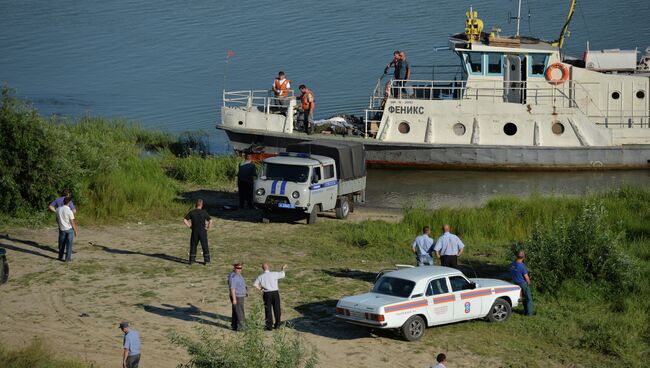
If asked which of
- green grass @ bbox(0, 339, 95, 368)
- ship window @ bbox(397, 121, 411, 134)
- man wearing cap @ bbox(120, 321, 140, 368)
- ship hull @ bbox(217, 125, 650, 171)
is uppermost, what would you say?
ship window @ bbox(397, 121, 411, 134)

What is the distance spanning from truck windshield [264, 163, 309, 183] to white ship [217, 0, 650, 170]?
8726mm

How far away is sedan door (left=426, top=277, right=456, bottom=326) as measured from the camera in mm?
16641

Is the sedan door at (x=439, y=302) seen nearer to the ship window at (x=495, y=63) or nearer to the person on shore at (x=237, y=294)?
the person on shore at (x=237, y=294)

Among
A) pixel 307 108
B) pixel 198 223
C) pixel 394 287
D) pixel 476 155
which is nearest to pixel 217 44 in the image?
pixel 307 108

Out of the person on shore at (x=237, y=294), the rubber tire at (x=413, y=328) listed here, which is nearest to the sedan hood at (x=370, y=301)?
the rubber tire at (x=413, y=328)

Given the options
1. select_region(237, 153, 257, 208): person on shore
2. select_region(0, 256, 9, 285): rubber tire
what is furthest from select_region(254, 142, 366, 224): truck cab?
select_region(0, 256, 9, 285): rubber tire

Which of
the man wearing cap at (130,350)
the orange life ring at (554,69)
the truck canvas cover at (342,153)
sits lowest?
the man wearing cap at (130,350)

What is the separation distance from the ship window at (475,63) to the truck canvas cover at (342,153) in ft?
29.5

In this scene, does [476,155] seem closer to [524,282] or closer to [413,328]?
[524,282]

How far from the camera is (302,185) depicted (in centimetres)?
2512

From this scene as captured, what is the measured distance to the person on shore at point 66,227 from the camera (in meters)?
20.8

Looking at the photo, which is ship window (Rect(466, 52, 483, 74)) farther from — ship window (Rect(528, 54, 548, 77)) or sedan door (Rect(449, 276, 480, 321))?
sedan door (Rect(449, 276, 480, 321))

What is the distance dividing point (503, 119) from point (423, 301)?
62.1 ft

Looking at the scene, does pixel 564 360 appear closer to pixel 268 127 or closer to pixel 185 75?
pixel 268 127
